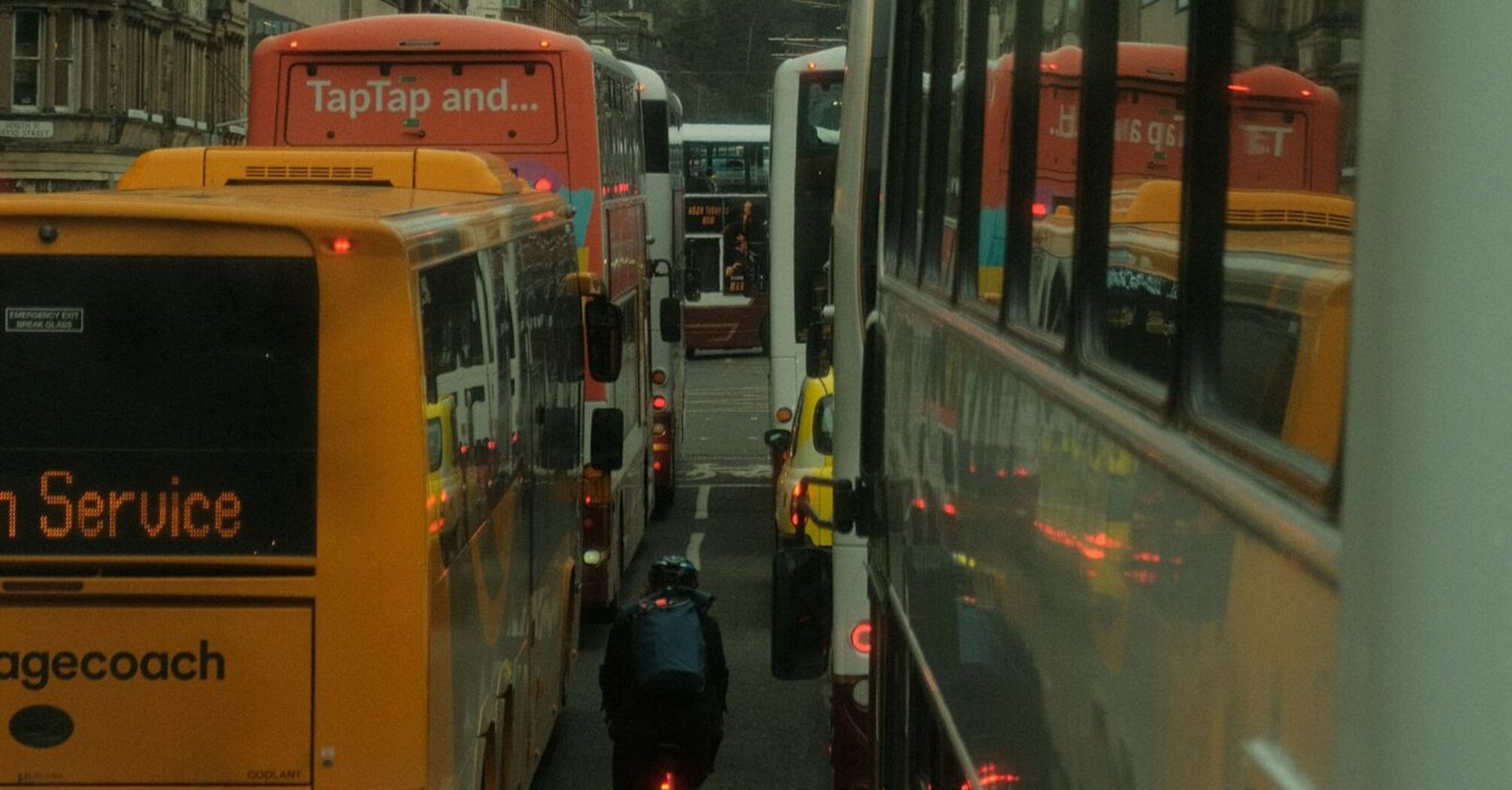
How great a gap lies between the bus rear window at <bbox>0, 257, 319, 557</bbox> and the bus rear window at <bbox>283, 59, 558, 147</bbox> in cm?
891

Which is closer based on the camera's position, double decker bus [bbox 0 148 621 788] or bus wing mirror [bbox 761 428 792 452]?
double decker bus [bbox 0 148 621 788]

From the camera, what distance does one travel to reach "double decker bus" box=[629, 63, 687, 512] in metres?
21.1

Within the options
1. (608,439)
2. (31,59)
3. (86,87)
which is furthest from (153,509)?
(86,87)

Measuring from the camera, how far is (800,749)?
12273 mm

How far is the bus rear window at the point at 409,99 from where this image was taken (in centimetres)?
1478

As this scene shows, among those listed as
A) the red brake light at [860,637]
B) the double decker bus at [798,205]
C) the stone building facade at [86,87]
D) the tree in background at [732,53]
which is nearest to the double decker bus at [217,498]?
the red brake light at [860,637]

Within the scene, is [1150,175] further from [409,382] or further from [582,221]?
[582,221]

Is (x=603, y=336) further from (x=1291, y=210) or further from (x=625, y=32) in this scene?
(x=625, y=32)

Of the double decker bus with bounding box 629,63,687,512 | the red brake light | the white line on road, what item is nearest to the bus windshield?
the double decker bus with bounding box 629,63,687,512

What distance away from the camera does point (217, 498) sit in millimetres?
5973

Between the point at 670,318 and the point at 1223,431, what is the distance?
19.1m

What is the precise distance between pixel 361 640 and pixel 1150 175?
376 cm

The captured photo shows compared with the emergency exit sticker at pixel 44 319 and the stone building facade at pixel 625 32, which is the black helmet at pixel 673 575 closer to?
the emergency exit sticker at pixel 44 319

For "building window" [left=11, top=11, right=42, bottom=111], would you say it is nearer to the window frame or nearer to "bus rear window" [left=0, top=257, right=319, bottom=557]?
the window frame
